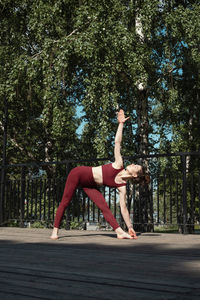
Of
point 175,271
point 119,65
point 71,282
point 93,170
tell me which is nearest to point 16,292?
point 71,282

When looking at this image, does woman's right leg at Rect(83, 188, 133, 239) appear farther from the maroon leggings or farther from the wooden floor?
the wooden floor

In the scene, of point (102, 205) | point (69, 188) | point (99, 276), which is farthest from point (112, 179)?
point (99, 276)

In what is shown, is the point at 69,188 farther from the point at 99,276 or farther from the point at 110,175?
the point at 99,276

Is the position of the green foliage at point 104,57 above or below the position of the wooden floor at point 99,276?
above

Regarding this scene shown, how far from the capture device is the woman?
15.9ft

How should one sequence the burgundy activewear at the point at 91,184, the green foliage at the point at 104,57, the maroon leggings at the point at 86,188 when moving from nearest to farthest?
1. the burgundy activewear at the point at 91,184
2. the maroon leggings at the point at 86,188
3. the green foliage at the point at 104,57

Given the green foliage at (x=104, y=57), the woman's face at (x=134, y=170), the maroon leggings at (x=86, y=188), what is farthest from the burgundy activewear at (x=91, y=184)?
the green foliage at (x=104, y=57)

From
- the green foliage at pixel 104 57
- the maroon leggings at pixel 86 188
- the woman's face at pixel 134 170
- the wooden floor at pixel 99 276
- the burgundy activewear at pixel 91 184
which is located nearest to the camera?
the wooden floor at pixel 99 276

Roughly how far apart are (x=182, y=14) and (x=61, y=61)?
13.0 ft

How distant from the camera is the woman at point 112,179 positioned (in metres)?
4.84

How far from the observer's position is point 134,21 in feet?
46.0

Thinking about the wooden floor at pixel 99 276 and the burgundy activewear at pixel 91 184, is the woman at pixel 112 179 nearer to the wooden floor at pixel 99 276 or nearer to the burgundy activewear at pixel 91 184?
the burgundy activewear at pixel 91 184

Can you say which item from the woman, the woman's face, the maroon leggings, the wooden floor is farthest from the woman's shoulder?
the wooden floor

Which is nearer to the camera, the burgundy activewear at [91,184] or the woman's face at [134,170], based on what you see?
the woman's face at [134,170]
